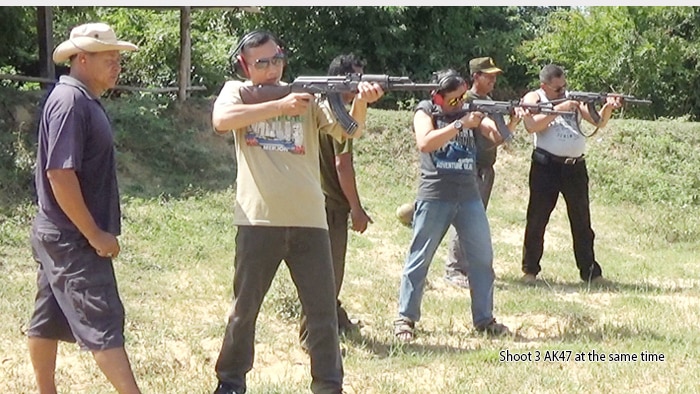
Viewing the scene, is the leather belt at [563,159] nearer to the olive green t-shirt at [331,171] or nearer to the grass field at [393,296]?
the grass field at [393,296]

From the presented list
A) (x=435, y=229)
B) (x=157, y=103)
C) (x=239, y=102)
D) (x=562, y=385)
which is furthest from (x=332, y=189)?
(x=157, y=103)

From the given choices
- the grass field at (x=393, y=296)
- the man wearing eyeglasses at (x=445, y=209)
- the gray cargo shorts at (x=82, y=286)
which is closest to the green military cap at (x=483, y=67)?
Answer: the man wearing eyeglasses at (x=445, y=209)

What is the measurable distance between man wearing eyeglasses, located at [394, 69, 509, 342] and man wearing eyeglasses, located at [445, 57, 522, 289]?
1.24m

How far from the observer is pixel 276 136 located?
486 cm

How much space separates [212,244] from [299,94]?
211 inches

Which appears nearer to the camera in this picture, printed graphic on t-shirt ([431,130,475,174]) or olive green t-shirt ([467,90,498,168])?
printed graphic on t-shirt ([431,130,475,174])

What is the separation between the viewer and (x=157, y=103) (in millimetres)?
14727

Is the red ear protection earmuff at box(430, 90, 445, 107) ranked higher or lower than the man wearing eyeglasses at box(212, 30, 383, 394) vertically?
higher

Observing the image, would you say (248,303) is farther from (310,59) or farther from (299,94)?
(310,59)

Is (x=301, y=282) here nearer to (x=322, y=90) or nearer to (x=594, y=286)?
(x=322, y=90)

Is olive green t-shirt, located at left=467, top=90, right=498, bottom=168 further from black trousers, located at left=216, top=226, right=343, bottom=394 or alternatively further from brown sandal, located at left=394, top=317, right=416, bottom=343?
black trousers, located at left=216, top=226, right=343, bottom=394

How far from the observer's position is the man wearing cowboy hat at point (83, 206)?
167 inches

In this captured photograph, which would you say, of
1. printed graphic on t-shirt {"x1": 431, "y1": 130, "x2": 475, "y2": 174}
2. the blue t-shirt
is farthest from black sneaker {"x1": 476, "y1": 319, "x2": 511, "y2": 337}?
→ printed graphic on t-shirt {"x1": 431, "y1": 130, "x2": 475, "y2": 174}

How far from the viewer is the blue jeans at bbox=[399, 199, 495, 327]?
21.6 feet
